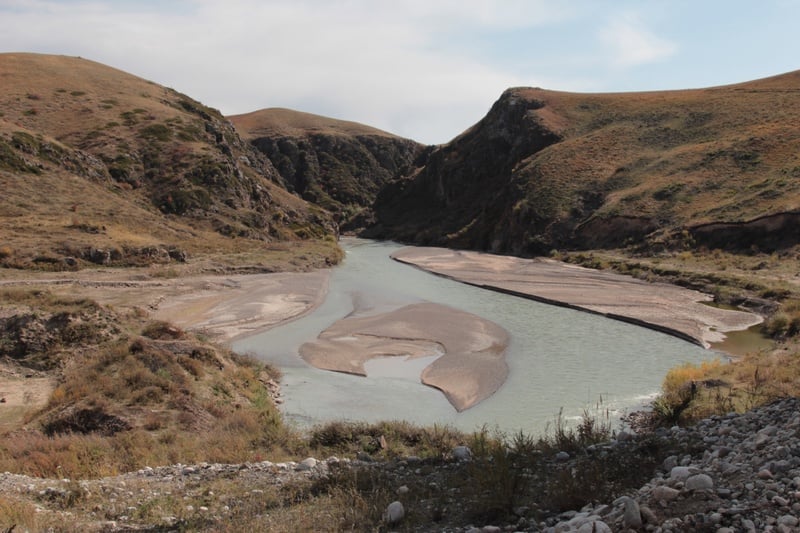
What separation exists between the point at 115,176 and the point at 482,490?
7345 centimetres

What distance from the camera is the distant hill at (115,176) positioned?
1835 inches

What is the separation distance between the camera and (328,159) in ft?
588

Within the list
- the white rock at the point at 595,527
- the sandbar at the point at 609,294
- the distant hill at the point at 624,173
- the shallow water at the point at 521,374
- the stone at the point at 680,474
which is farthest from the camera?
the distant hill at the point at 624,173

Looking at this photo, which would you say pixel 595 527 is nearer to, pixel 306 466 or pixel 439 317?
pixel 306 466

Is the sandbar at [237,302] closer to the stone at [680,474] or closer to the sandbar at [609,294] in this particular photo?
the sandbar at [609,294]

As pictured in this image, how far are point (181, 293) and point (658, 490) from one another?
119 feet

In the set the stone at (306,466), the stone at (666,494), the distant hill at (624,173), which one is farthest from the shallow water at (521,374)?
the distant hill at (624,173)

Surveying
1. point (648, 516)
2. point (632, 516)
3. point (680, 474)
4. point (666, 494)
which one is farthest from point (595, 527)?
point (680, 474)

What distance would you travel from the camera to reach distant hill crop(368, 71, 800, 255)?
53469mm

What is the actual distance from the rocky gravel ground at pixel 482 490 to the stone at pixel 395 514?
0.01 meters

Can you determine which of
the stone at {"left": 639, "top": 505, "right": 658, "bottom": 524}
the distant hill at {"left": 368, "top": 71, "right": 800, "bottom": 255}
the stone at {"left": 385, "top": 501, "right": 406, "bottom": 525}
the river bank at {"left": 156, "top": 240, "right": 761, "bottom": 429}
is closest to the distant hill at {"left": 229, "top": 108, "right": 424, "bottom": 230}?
the distant hill at {"left": 368, "top": 71, "right": 800, "bottom": 255}

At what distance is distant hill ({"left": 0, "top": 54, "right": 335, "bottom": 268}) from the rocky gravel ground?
3737cm

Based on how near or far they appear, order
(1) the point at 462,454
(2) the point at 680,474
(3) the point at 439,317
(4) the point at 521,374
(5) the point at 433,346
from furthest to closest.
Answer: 1. (3) the point at 439,317
2. (5) the point at 433,346
3. (4) the point at 521,374
4. (1) the point at 462,454
5. (2) the point at 680,474

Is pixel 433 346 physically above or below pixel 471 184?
below
